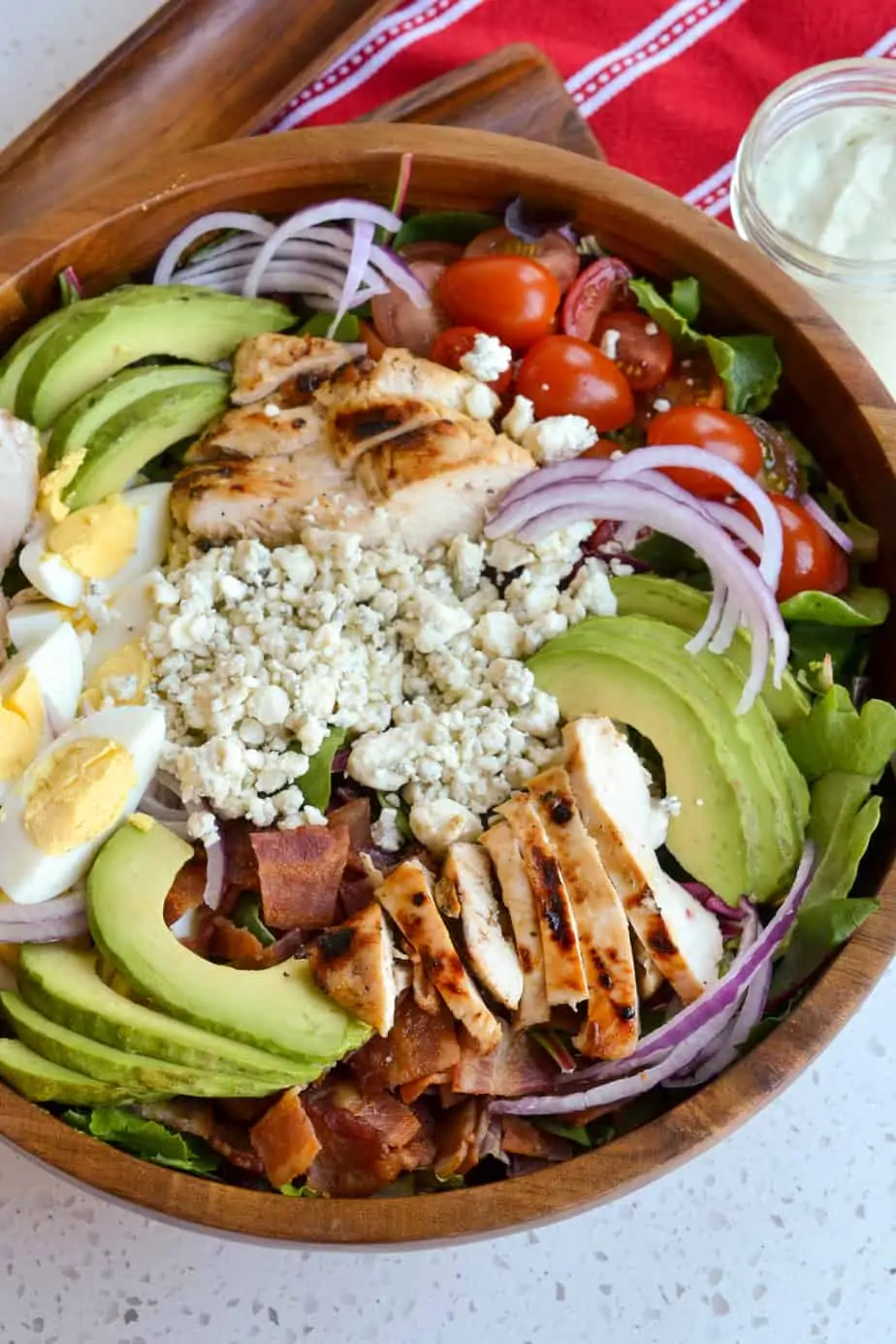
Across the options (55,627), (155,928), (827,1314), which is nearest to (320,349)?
(55,627)

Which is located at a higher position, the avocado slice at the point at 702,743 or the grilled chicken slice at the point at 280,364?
the grilled chicken slice at the point at 280,364

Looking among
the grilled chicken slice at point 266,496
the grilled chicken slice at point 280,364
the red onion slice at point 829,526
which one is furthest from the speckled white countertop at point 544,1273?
the grilled chicken slice at point 280,364

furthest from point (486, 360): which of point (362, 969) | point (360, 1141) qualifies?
point (360, 1141)

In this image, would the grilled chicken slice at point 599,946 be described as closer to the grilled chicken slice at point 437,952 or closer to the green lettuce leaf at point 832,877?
the grilled chicken slice at point 437,952

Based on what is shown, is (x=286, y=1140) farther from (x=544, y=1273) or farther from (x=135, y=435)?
(x=135, y=435)

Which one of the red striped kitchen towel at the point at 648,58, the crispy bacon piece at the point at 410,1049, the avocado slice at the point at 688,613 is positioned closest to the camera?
the crispy bacon piece at the point at 410,1049

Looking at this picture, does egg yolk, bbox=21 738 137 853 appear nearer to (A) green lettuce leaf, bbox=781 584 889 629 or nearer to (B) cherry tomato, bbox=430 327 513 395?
(B) cherry tomato, bbox=430 327 513 395

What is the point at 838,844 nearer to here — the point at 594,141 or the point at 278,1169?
the point at 278,1169
